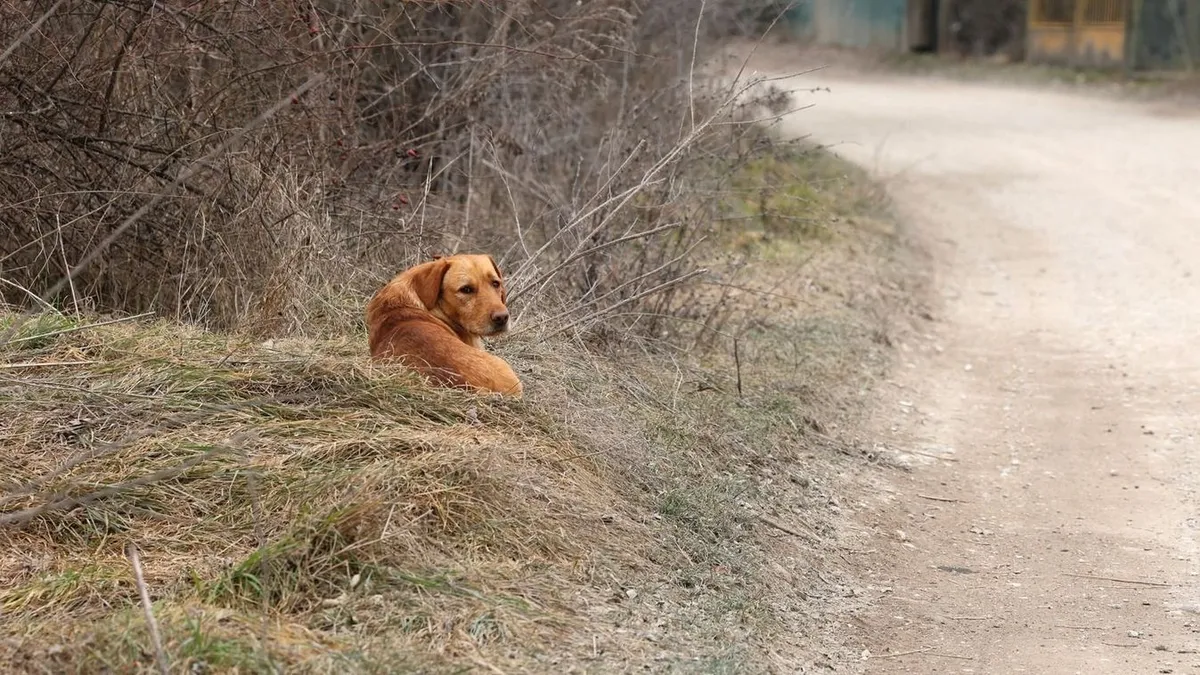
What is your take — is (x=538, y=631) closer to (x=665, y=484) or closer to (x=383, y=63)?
(x=665, y=484)

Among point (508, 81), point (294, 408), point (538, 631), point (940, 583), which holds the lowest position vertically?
point (940, 583)

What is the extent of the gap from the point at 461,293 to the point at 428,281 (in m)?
0.14

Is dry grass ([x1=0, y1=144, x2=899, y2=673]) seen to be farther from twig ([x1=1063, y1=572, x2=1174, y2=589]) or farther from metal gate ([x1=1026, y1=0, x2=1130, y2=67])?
metal gate ([x1=1026, y1=0, x2=1130, y2=67])

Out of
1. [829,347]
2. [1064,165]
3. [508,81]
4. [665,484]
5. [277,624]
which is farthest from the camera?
[1064,165]

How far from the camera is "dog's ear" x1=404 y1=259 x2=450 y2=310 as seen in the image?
5812 mm

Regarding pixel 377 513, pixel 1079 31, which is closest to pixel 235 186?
pixel 377 513

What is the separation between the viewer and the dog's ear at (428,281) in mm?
5812

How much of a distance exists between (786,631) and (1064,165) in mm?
13953

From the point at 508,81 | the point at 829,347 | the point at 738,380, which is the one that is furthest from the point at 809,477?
the point at 508,81

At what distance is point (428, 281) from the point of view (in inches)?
229

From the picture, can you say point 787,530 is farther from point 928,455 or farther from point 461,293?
point 928,455

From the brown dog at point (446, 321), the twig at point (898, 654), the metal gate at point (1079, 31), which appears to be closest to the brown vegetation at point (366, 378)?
the brown dog at point (446, 321)

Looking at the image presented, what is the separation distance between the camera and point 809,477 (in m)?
6.62

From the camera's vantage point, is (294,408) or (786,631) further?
(294,408)
